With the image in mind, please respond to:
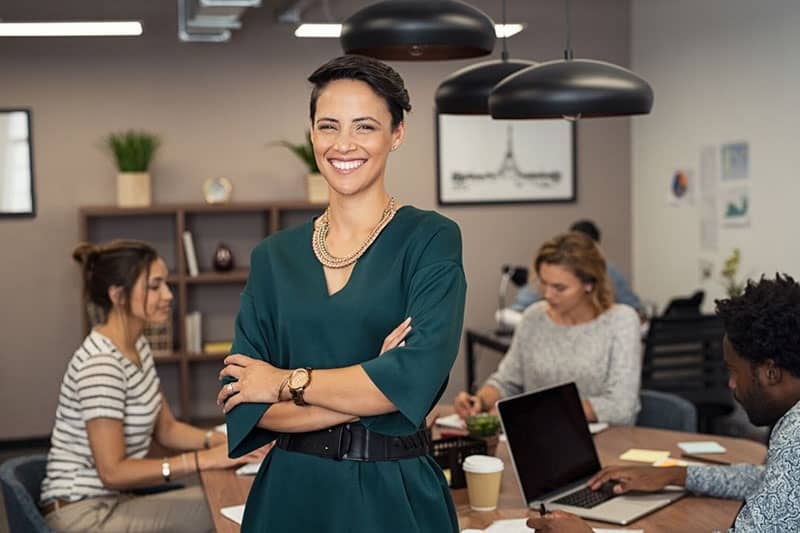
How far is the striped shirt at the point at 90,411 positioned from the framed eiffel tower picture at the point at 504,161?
15.2ft

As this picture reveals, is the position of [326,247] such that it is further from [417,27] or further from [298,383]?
[417,27]

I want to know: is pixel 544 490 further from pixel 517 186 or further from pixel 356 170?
pixel 517 186

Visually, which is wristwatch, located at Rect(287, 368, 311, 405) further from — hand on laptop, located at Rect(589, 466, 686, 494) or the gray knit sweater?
the gray knit sweater

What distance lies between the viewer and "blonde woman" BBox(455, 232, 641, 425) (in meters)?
3.84

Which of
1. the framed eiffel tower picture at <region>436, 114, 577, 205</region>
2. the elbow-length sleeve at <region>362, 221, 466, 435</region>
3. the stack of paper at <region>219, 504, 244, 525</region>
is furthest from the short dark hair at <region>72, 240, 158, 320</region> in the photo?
the framed eiffel tower picture at <region>436, 114, 577, 205</region>

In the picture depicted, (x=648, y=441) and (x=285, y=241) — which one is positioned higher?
(x=285, y=241)

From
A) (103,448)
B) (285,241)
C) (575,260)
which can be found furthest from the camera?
(575,260)

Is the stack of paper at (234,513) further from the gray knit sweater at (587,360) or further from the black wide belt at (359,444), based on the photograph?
the gray knit sweater at (587,360)

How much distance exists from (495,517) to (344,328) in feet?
3.27

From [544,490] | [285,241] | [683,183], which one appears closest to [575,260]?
[544,490]

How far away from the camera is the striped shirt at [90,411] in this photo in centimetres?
323

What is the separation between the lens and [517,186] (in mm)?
7941

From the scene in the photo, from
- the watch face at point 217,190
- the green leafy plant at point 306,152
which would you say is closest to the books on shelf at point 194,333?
the watch face at point 217,190

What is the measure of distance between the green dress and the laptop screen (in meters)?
0.85
